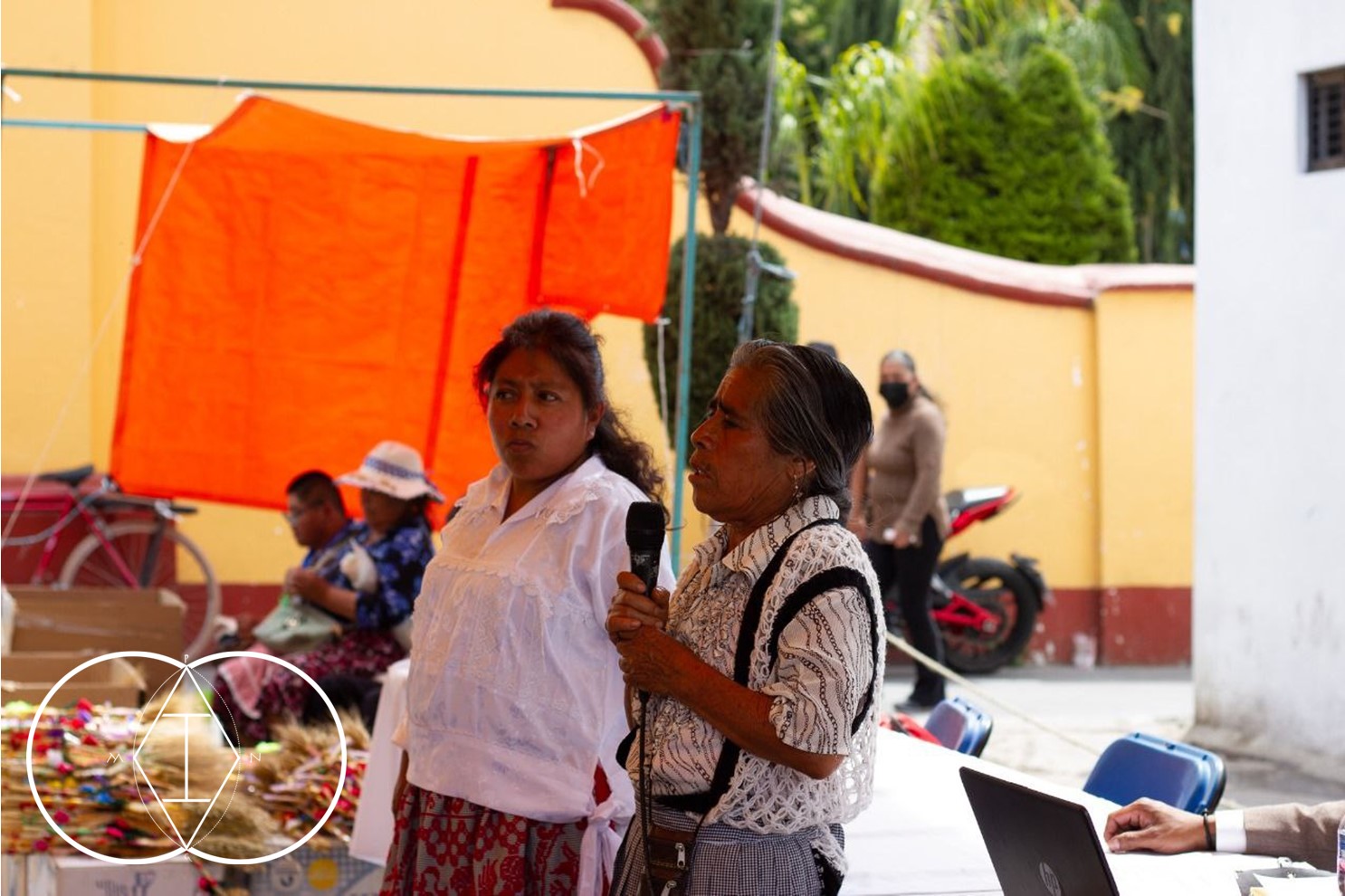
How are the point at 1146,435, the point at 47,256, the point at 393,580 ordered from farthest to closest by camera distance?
the point at 1146,435 < the point at 47,256 < the point at 393,580

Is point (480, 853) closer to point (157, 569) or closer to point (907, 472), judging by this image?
point (907, 472)

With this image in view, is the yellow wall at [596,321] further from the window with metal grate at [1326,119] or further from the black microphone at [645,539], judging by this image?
the black microphone at [645,539]

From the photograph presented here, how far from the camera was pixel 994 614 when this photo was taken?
32.7 feet

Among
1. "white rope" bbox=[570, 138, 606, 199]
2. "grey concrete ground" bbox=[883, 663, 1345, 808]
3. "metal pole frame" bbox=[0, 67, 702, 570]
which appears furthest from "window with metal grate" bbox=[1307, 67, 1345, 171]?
"white rope" bbox=[570, 138, 606, 199]

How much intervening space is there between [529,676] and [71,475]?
636 cm

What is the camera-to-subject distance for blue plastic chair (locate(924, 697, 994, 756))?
14.3 ft

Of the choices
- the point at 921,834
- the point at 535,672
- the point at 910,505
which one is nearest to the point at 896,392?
Result: the point at 910,505

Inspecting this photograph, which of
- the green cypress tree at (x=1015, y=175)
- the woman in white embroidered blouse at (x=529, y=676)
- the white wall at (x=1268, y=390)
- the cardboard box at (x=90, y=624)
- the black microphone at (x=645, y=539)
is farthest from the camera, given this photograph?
the green cypress tree at (x=1015, y=175)

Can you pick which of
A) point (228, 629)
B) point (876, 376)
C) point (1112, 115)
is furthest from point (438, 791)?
point (1112, 115)

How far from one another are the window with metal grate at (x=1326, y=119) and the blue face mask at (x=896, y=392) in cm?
217

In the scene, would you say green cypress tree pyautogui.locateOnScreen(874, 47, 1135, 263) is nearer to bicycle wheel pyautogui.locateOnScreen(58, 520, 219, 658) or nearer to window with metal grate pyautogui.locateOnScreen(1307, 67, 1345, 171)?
window with metal grate pyautogui.locateOnScreen(1307, 67, 1345, 171)

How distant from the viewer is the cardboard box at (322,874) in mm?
4102

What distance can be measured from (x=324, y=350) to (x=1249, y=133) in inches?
159

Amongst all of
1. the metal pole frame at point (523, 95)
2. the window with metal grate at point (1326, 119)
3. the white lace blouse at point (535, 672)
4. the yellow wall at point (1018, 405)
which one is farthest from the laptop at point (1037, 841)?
the yellow wall at point (1018, 405)
